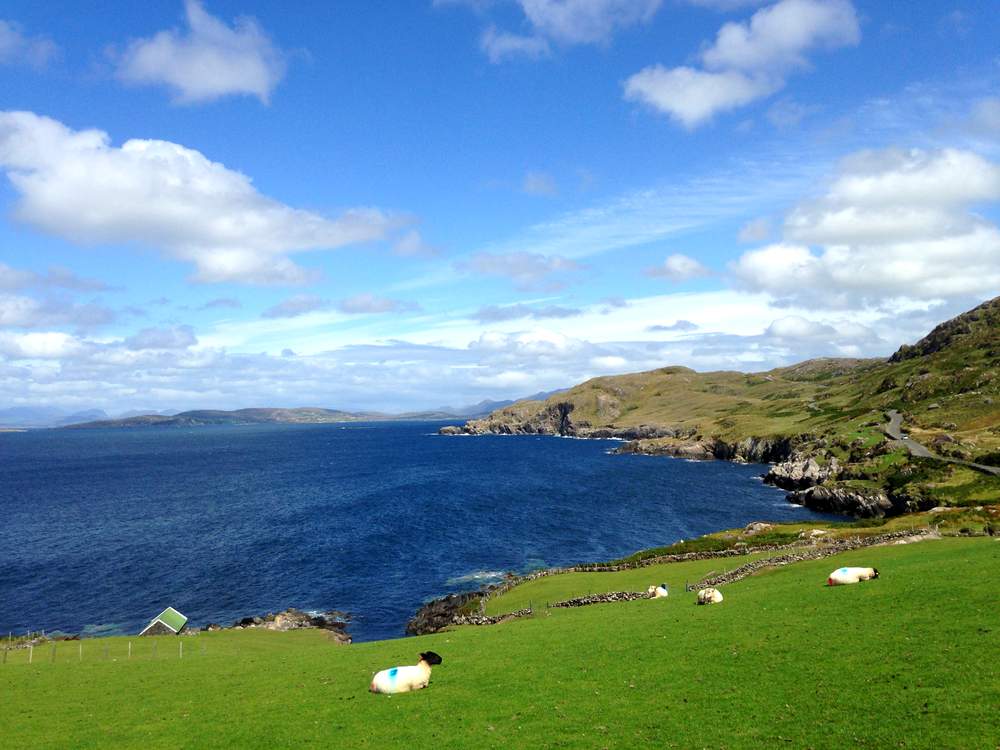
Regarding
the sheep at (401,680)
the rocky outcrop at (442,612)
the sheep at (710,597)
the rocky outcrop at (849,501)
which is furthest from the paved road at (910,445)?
the sheep at (401,680)

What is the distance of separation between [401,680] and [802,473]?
427 ft

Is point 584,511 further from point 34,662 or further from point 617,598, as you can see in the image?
point 34,662

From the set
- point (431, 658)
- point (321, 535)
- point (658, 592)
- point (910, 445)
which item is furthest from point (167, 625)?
point (910, 445)

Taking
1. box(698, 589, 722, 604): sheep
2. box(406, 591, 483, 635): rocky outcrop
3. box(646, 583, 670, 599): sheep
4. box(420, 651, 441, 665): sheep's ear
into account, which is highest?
box(420, 651, 441, 665): sheep's ear

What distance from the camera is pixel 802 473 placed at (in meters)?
134

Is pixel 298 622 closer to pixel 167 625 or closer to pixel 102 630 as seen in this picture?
pixel 167 625

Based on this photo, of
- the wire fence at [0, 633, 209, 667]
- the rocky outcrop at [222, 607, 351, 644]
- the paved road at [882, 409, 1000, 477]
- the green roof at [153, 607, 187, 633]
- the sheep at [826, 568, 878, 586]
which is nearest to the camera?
the sheep at [826, 568, 878, 586]

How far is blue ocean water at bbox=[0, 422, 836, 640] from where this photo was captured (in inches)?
2847

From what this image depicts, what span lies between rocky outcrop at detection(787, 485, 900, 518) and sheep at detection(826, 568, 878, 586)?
231 feet

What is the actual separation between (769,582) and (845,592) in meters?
10.7

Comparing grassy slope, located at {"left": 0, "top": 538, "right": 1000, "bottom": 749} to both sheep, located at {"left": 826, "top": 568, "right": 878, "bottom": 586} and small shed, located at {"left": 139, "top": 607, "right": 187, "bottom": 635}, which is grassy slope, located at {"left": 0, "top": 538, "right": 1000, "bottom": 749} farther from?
small shed, located at {"left": 139, "top": 607, "right": 187, "bottom": 635}

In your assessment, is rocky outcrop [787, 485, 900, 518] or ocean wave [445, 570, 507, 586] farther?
rocky outcrop [787, 485, 900, 518]

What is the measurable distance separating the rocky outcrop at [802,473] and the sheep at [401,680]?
386 feet

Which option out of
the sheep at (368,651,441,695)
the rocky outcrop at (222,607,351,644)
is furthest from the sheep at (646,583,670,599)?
the rocky outcrop at (222,607,351,644)
